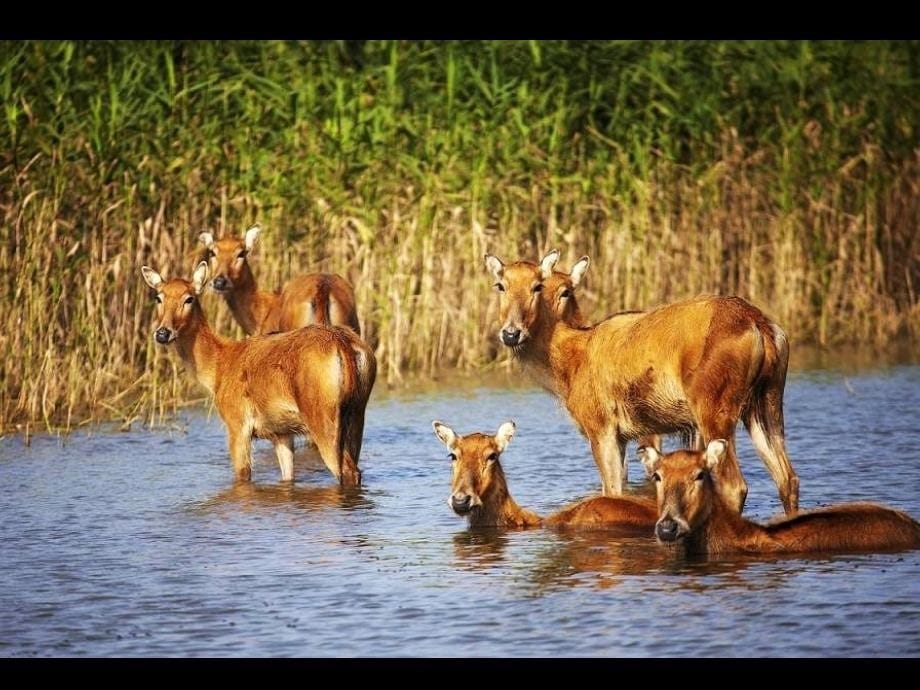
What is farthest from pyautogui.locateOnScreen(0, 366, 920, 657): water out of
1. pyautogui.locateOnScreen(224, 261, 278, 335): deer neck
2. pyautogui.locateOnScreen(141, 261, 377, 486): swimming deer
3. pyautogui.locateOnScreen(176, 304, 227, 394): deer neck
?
pyautogui.locateOnScreen(224, 261, 278, 335): deer neck

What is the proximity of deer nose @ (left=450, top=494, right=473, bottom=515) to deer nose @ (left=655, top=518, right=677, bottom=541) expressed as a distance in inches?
59.1

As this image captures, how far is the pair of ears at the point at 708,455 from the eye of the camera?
32.8 feet

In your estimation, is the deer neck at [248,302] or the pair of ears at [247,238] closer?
the pair of ears at [247,238]

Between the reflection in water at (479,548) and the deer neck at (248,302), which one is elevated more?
the deer neck at (248,302)

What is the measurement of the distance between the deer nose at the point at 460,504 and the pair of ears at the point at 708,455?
1.20 meters

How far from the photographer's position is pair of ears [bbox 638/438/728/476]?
10000mm

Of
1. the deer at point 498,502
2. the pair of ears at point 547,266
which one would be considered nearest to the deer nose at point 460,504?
the deer at point 498,502

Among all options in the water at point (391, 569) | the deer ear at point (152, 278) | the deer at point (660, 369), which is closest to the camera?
the water at point (391, 569)

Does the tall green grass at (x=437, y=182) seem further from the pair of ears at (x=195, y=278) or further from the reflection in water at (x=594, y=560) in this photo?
the reflection in water at (x=594, y=560)

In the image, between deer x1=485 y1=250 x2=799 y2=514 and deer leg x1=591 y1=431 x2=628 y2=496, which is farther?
deer leg x1=591 y1=431 x2=628 y2=496

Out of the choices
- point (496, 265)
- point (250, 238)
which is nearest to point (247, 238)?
point (250, 238)

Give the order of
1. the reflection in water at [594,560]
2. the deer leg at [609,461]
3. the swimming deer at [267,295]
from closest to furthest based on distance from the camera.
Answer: the reflection in water at [594,560]
the deer leg at [609,461]
the swimming deer at [267,295]

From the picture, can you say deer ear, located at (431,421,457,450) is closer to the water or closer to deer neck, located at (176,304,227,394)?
the water

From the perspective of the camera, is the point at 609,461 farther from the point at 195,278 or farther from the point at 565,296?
the point at 195,278
